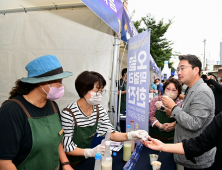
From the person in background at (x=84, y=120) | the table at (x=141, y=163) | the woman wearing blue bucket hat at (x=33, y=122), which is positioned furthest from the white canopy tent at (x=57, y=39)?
the woman wearing blue bucket hat at (x=33, y=122)

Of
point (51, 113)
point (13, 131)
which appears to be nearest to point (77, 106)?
point (51, 113)

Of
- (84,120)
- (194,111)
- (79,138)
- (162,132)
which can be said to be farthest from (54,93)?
(162,132)

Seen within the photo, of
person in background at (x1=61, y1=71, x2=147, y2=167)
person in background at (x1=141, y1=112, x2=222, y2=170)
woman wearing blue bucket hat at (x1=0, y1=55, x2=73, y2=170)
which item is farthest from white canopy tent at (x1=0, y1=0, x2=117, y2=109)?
person in background at (x1=141, y1=112, x2=222, y2=170)

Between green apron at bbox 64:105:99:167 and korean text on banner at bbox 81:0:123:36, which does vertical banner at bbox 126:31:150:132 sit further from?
green apron at bbox 64:105:99:167

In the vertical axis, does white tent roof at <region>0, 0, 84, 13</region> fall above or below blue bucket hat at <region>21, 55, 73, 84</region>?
above

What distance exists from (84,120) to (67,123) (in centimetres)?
19

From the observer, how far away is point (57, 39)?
2.74 metres

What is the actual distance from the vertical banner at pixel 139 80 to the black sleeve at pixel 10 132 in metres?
1.56

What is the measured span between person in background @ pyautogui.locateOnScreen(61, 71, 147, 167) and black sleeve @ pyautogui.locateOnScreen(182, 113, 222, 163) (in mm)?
528

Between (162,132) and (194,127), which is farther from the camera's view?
(162,132)

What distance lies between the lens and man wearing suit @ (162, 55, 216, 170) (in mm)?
1584

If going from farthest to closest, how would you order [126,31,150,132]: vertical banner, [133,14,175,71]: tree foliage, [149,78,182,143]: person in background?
[133,14,175,71]: tree foliage → [149,78,182,143]: person in background → [126,31,150,132]: vertical banner

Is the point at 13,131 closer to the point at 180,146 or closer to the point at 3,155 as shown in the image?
the point at 3,155

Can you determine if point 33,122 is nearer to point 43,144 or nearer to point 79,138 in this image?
point 43,144
